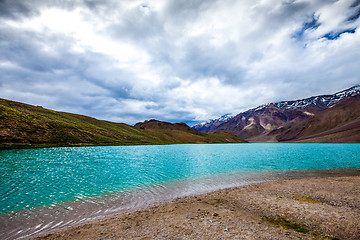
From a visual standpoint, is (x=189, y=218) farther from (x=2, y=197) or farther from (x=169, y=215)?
(x=2, y=197)

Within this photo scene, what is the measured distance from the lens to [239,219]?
11.3 m

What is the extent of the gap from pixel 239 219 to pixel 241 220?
0.20m

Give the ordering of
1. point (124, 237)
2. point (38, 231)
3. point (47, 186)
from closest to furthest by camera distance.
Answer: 1. point (124, 237)
2. point (38, 231)
3. point (47, 186)

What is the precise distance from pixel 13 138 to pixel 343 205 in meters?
106

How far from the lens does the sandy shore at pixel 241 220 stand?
30.2ft

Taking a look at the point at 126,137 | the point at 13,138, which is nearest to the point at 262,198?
the point at 13,138

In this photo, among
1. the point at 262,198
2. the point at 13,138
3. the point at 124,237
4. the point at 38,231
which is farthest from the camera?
the point at 13,138

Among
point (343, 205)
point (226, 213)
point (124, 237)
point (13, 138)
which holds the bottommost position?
point (343, 205)

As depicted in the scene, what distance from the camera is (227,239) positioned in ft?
26.9

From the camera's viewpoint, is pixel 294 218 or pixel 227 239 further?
pixel 294 218

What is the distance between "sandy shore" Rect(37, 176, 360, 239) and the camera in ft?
30.2

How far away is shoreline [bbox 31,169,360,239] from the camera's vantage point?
930 cm

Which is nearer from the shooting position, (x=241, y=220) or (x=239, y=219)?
(x=241, y=220)

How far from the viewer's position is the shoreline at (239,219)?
9.30 metres
